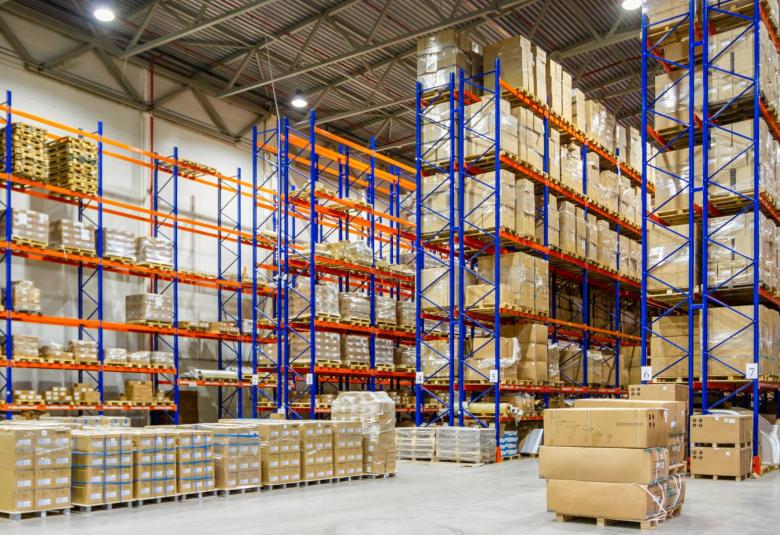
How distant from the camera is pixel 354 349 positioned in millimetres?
17750

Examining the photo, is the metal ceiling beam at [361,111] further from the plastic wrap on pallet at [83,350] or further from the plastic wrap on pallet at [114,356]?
the plastic wrap on pallet at [83,350]

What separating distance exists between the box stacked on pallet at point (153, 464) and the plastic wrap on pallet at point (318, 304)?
7735mm

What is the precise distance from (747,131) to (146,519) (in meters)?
9.65

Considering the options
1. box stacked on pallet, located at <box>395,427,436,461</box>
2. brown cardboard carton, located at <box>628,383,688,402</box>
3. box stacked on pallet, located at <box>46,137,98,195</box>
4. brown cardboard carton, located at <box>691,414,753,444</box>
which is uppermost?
box stacked on pallet, located at <box>46,137,98,195</box>

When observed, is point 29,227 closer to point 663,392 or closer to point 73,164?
point 73,164

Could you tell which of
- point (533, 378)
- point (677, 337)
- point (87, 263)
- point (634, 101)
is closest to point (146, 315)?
point (87, 263)

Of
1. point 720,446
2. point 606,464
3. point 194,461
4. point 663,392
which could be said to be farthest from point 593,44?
point 194,461

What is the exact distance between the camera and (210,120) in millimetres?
21422

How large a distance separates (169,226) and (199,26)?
4792 millimetres

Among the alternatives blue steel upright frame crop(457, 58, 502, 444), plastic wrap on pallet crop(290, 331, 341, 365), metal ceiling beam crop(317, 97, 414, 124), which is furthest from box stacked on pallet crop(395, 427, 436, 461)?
metal ceiling beam crop(317, 97, 414, 124)

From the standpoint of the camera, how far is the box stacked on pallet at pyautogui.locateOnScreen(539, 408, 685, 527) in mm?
7340

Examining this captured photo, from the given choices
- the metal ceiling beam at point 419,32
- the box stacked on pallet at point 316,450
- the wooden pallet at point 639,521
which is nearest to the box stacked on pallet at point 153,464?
the box stacked on pallet at point 316,450

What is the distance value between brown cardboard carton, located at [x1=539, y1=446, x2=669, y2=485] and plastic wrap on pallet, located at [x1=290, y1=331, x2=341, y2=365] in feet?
30.5

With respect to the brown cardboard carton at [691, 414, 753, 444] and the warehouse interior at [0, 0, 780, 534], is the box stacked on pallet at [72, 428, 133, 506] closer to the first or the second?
the warehouse interior at [0, 0, 780, 534]
